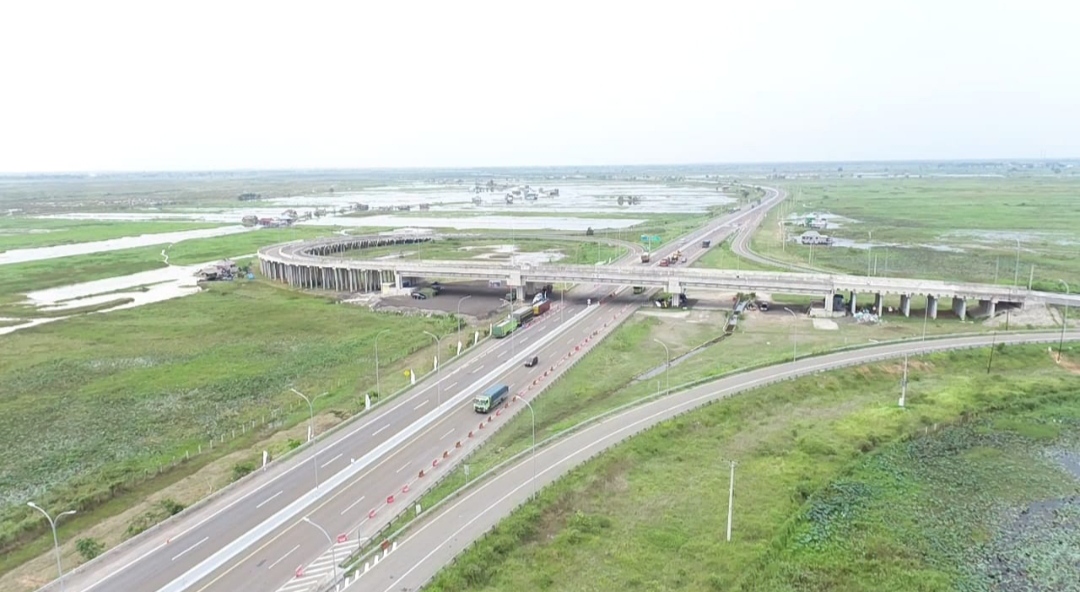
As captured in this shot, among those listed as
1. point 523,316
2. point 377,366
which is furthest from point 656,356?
point 377,366

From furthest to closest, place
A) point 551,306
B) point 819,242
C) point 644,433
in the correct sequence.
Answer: point 819,242 → point 551,306 → point 644,433

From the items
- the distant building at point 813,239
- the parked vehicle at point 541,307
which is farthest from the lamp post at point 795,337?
the distant building at point 813,239

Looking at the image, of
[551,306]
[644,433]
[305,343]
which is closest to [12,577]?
[644,433]

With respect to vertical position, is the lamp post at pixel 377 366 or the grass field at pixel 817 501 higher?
the lamp post at pixel 377 366

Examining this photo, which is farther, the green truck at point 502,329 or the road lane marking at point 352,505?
the green truck at point 502,329

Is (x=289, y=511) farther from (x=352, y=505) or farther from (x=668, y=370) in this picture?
(x=668, y=370)

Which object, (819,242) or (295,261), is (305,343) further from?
(819,242)

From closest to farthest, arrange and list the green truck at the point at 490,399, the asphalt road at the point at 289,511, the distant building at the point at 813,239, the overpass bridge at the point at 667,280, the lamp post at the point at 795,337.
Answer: the asphalt road at the point at 289,511, the green truck at the point at 490,399, the lamp post at the point at 795,337, the overpass bridge at the point at 667,280, the distant building at the point at 813,239

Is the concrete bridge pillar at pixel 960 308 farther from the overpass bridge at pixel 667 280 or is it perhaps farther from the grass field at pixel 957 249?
the grass field at pixel 957 249
